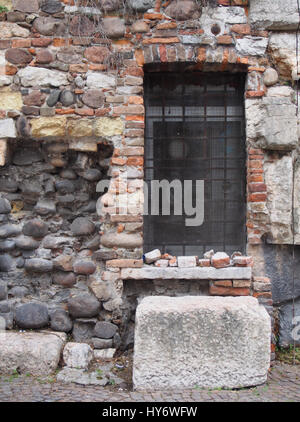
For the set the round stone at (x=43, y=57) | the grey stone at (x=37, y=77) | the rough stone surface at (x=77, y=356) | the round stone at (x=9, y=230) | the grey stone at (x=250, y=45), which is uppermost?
the grey stone at (x=250, y=45)

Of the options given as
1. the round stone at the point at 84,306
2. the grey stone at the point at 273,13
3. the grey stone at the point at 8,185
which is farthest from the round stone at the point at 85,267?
the grey stone at the point at 273,13

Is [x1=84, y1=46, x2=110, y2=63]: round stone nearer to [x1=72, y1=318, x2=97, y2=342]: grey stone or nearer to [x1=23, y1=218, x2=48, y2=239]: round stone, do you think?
[x1=23, y1=218, x2=48, y2=239]: round stone

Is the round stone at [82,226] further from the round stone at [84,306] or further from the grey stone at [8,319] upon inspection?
the grey stone at [8,319]

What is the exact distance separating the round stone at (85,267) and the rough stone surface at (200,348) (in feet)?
2.59

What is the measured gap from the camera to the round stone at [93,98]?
3.56 metres

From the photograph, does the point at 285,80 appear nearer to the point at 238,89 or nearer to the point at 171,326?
the point at 238,89

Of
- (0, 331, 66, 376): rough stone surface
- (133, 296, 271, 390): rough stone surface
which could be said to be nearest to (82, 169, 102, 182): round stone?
(133, 296, 271, 390): rough stone surface

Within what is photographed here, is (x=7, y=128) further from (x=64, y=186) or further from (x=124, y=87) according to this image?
(x=124, y=87)

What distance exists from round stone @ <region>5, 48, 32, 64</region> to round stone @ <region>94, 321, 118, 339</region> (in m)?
2.35

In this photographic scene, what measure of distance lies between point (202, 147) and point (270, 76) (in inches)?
33.1

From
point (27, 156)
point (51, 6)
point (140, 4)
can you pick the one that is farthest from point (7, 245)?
point (140, 4)

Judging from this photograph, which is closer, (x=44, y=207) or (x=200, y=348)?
(x=200, y=348)

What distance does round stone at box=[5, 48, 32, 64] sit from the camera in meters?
3.56

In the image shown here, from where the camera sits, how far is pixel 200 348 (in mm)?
A: 2953
